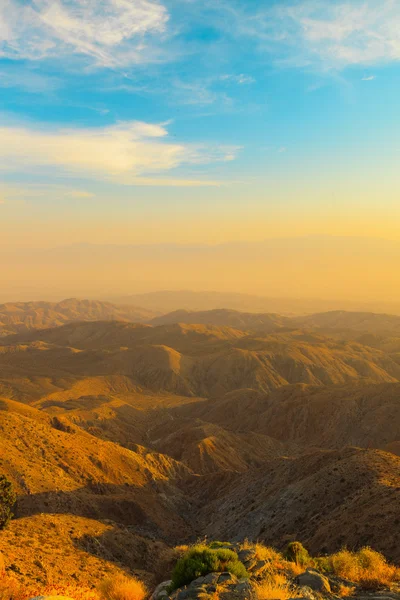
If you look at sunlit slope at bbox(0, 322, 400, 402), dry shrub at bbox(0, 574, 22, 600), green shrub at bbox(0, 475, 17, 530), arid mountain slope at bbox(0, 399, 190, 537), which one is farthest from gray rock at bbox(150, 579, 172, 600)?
sunlit slope at bbox(0, 322, 400, 402)

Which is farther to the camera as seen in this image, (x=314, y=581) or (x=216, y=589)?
(x=314, y=581)

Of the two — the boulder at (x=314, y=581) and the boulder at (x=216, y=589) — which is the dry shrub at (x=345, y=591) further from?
the boulder at (x=216, y=589)

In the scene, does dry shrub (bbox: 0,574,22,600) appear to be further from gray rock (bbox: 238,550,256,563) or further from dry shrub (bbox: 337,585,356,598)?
dry shrub (bbox: 337,585,356,598)

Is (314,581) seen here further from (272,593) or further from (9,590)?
(9,590)

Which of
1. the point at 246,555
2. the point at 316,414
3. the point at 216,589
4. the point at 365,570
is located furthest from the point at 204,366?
the point at 216,589

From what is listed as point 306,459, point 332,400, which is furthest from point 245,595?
point 332,400

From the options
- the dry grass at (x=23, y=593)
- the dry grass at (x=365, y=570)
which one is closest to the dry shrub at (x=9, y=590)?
the dry grass at (x=23, y=593)
